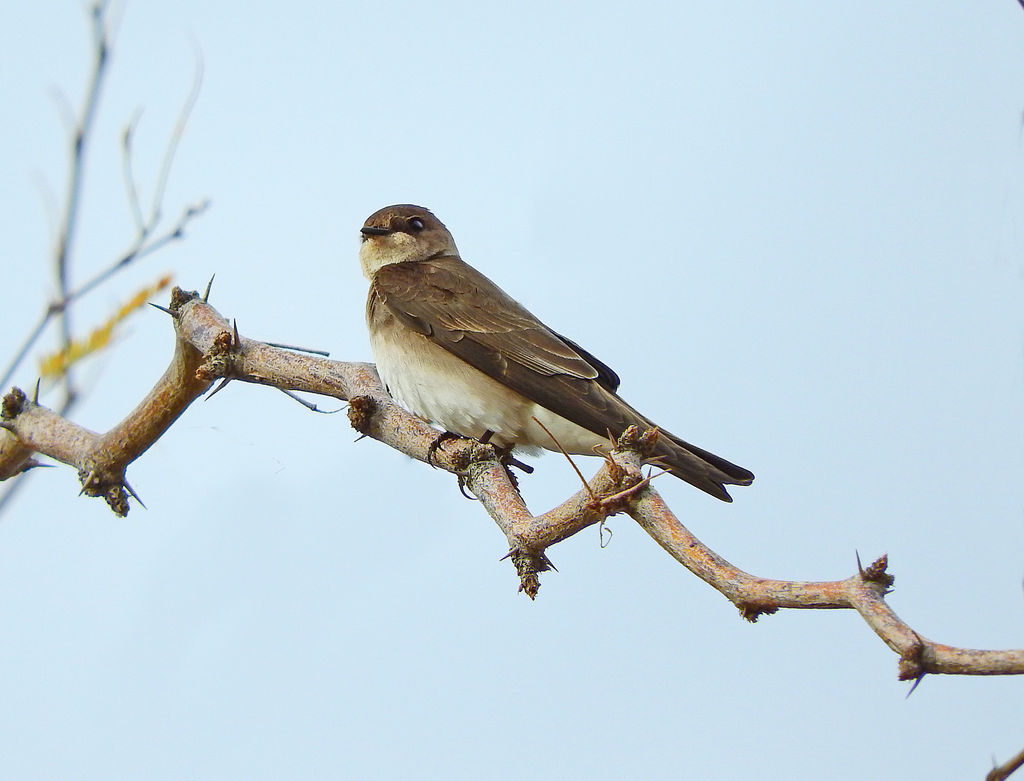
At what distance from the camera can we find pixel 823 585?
3.26 meters

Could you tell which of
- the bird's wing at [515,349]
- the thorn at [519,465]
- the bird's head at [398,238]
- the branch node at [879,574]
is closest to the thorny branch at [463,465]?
the branch node at [879,574]

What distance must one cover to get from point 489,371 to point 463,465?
1528 millimetres

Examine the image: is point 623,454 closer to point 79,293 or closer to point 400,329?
point 79,293

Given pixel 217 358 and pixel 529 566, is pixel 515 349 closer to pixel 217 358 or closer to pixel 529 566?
pixel 217 358

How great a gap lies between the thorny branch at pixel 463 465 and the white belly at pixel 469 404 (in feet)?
1.23

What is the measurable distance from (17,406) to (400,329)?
2258 mm

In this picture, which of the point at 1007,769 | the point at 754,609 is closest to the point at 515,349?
the point at 754,609

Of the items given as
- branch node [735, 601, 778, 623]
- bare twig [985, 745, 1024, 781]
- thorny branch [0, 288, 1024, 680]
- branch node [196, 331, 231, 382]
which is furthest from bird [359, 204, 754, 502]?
bare twig [985, 745, 1024, 781]

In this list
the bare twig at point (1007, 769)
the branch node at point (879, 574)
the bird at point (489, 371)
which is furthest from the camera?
the bird at point (489, 371)

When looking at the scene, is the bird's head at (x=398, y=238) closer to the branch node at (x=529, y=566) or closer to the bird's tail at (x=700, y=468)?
the bird's tail at (x=700, y=468)

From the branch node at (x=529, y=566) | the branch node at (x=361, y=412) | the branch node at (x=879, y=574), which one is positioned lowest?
the branch node at (x=879, y=574)

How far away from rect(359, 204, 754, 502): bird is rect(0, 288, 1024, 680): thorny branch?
47 cm


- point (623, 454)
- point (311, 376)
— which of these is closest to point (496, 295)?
point (311, 376)

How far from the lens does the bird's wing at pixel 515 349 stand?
5.97 meters
